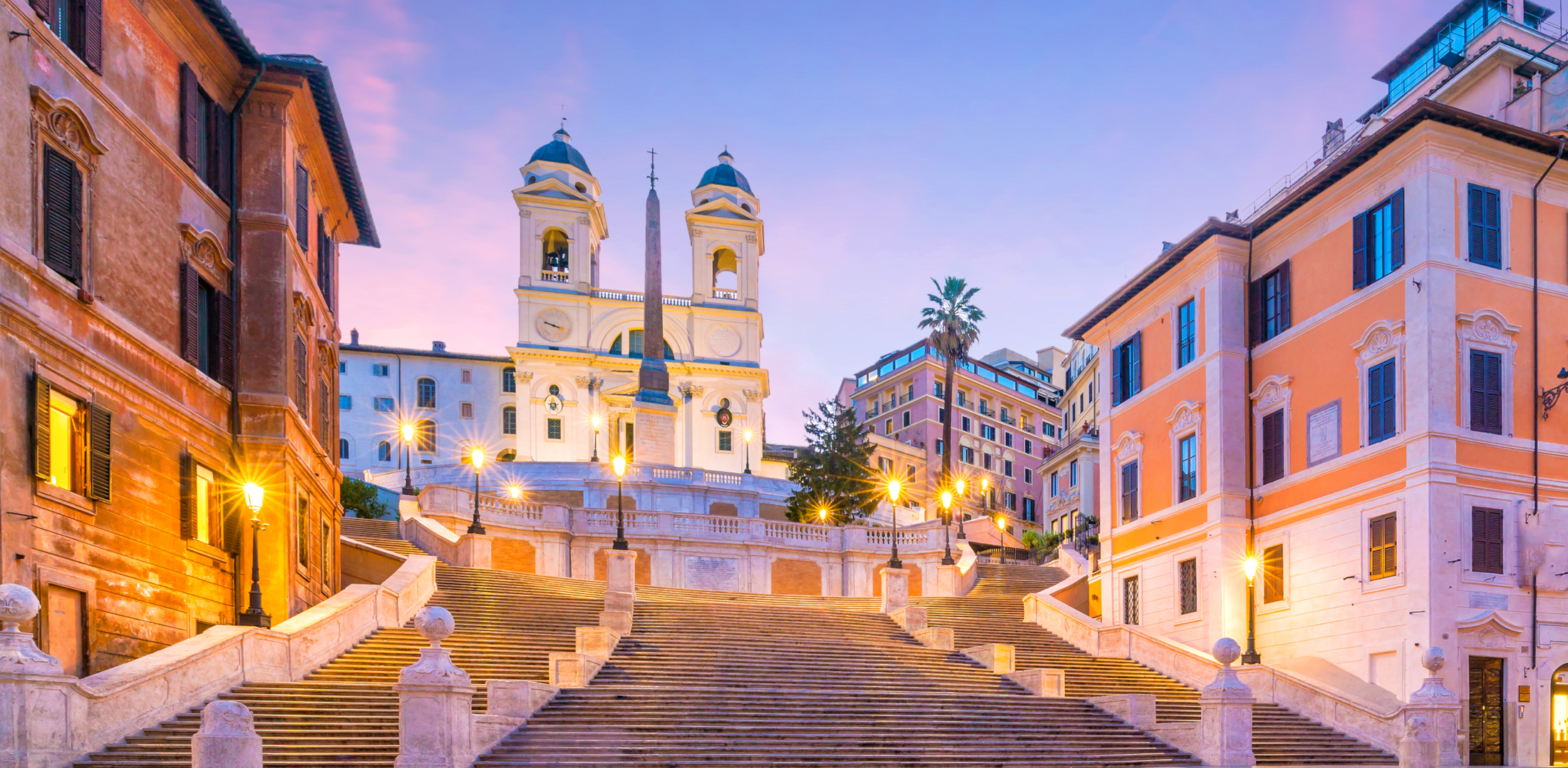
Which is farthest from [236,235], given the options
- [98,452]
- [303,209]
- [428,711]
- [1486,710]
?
[1486,710]

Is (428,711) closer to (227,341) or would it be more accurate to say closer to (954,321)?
(227,341)

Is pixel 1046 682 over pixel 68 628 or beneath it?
beneath

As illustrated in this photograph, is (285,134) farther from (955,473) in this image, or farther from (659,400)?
(955,473)

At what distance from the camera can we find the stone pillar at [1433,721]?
21250 mm

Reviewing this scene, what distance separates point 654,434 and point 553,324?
2089 cm

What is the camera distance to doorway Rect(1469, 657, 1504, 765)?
24406 millimetres

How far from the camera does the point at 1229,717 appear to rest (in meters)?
20.9

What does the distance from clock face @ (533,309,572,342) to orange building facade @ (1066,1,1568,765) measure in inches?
1970

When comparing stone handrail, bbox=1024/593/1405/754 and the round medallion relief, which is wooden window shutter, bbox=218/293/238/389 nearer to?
stone handrail, bbox=1024/593/1405/754

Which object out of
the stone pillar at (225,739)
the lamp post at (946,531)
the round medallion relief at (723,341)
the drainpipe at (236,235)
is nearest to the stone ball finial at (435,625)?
the stone pillar at (225,739)

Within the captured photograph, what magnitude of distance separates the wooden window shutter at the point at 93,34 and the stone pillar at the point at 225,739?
1071 centimetres

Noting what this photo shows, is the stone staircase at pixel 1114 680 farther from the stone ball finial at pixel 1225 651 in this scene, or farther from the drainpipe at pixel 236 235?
the drainpipe at pixel 236 235

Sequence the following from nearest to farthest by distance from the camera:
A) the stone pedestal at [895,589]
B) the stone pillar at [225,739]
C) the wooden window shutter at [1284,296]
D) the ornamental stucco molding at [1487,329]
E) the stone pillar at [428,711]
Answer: the stone pillar at [225,739]
the stone pillar at [428,711]
the ornamental stucco molding at [1487,329]
the wooden window shutter at [1284,296]
the stone pedestal at [895,589]

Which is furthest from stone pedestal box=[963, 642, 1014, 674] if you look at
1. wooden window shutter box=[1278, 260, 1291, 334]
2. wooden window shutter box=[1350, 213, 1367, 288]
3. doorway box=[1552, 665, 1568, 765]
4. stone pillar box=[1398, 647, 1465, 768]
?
wooden window shutter box=[1350, 213, 1367, 288]
